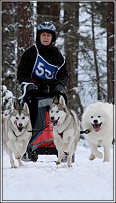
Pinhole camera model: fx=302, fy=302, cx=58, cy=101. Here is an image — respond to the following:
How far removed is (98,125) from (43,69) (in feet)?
4.14

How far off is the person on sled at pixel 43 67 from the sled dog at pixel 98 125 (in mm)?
642

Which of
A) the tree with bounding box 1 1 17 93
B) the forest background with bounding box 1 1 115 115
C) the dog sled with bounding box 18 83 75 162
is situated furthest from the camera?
the tree with bounding box 1 1 17 93

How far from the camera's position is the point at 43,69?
4910mm

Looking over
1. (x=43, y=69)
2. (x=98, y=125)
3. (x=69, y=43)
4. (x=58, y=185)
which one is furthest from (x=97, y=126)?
(x=69, y=43)

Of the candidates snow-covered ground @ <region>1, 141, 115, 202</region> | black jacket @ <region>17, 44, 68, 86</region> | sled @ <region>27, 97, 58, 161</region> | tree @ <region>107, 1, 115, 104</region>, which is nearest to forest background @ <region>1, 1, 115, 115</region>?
tree @ <region>107, 1, 115, 104</region>

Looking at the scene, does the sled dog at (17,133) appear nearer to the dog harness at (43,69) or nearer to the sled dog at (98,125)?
the dog harness at (43,69)

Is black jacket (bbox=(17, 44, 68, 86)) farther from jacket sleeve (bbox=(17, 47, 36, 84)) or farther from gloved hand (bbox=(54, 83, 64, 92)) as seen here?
gloved hand (bbox=(54, 83, 64, 92))

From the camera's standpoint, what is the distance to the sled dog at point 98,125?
4.73 m

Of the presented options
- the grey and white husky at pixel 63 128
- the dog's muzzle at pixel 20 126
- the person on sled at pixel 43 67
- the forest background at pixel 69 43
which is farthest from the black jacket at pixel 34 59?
the forest background at pixel 69 43

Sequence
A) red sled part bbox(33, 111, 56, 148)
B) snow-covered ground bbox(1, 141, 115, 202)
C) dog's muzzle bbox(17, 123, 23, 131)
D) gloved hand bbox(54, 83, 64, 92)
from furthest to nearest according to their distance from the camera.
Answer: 1. red sled part bbox(33, 111, 56, 148)
2. gloved hand bbox(54, 83, 64, 92)
3. dog's muzzle bbox(17, 123, 23, 131)
4. snow-covered ground bbox(1, 141, 115, 202)

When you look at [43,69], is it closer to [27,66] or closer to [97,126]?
[27,66]

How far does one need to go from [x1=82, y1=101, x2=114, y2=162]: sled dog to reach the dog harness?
86 centimetres

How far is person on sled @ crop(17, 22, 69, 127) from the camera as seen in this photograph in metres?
4.85

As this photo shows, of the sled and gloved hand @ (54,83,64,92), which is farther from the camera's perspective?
the sled
